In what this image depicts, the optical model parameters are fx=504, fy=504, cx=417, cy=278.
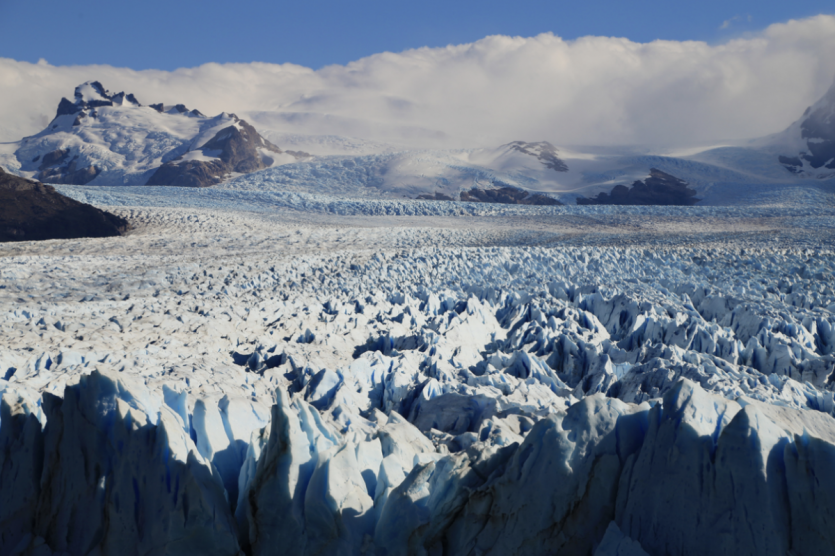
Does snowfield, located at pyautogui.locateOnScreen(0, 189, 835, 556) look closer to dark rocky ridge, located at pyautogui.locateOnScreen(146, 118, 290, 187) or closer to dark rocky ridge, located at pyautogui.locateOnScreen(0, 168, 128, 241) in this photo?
dark rocky ridge, located at pyautogui.locateOnScreen(0, 168, 128, 241)

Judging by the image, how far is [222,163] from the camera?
52.2 meters

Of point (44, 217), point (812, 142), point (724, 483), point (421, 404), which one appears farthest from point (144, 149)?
point (812, 142)

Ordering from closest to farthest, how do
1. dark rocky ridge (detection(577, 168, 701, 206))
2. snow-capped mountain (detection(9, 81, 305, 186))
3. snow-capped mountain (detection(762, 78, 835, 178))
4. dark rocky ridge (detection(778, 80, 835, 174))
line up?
dark rocky ridge (detection(577, 168, 701, 206))
snow-capped mountain (detection(762, 78, 835, 178))
dark rocky ridge (detection(778, 80, 835, 174))
snow-capped mountain (detection(9, 81, 305, 186))

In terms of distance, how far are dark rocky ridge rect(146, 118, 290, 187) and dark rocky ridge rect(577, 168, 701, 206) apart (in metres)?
34.7

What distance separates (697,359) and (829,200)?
30560mm

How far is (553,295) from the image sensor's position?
10000mm

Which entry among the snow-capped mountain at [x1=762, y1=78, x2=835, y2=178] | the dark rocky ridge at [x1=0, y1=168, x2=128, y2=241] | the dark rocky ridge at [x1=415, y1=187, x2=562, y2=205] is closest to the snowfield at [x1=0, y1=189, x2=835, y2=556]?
the dark rocky ridge at [x1=0, y1=168, x2=128, y2=241]

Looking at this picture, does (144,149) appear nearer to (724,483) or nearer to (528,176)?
(528,176)

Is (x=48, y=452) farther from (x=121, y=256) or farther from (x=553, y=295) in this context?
(x=121, y=256)

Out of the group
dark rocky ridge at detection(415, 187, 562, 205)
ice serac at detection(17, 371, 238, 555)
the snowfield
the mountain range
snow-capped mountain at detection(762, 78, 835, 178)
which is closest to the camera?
the snowfield

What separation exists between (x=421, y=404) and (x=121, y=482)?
2.84 meters

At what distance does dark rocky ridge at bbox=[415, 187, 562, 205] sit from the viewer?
35125mm

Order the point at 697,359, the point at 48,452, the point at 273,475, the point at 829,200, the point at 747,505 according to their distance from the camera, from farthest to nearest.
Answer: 1. the point at 829,200
2. the point at 697,359
3. the point at 48,452
4. the point at 273,475
5. the point at 747,505

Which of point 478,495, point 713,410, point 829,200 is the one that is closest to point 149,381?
point 478,495
